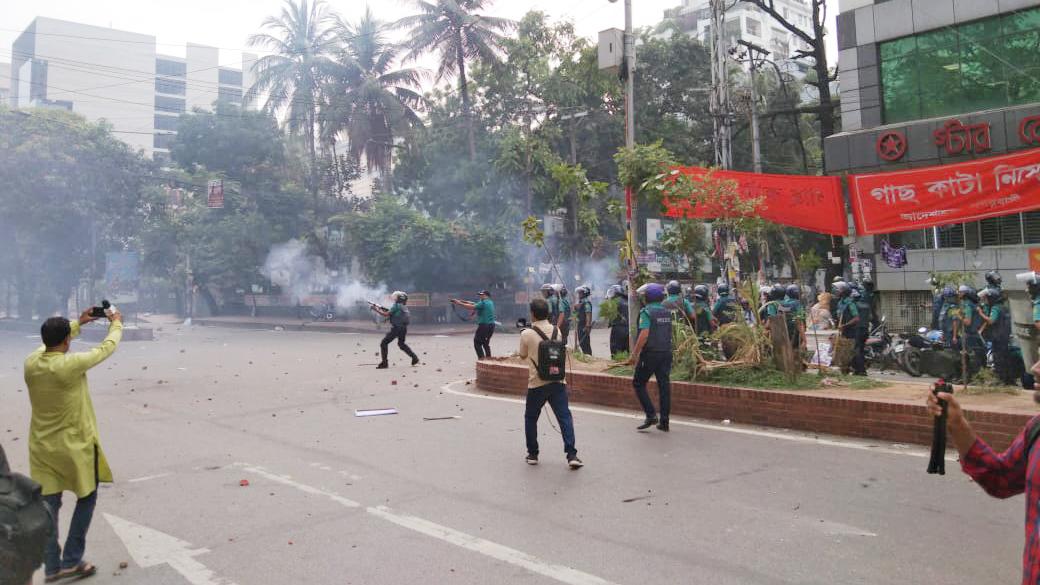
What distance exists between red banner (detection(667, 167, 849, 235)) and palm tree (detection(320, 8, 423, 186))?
83.7 ft

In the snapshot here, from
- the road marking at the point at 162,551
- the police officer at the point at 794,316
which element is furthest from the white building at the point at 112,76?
the road marking at the point at 162,551

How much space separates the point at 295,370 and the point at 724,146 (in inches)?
495

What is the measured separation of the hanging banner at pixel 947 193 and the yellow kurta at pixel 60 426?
9387 millimetres

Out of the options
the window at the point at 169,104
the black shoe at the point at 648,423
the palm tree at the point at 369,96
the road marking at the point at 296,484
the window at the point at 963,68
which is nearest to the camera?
the road marking at the point at 296,484

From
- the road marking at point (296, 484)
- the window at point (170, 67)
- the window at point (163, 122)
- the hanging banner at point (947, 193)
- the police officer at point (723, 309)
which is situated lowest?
the road marking at point (296, 484)

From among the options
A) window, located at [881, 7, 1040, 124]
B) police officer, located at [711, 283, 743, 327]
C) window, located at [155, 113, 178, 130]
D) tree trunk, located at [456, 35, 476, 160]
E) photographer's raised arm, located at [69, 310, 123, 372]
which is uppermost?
window, located at [155, 113, 178, 130]

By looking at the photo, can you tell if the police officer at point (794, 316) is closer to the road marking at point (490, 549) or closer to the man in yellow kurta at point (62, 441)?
the road marking at point (490, 549)

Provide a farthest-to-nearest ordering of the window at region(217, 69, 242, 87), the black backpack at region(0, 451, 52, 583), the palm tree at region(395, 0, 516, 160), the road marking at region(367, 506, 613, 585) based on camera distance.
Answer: the window at region(217, 69, 242, 87), the palm tree at region(395, 0, 516, 160), the road marking at region(367, 506, 613, 585), the black backpack at region(0, 451, 52, 583)

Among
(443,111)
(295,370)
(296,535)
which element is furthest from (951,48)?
(443,111)

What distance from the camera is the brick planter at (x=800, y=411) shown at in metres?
5.99

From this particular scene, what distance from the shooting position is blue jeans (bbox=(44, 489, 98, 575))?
3.83m

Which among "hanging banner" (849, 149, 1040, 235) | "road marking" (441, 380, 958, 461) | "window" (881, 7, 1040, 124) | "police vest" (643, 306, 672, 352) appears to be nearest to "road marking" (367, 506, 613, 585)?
"police vest" (643, 306, 672, 352)

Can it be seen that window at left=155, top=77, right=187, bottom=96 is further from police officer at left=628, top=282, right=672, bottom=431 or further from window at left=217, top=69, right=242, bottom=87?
police officer at left=628, top=282, right=672, bottom=431

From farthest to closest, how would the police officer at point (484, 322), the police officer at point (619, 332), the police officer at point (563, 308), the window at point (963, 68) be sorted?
1. the window at point (963, 68)
2. the police officer at point (563, 308)
3. the police officer at point (484, 322)
4. the police officer at point (619, 332)
